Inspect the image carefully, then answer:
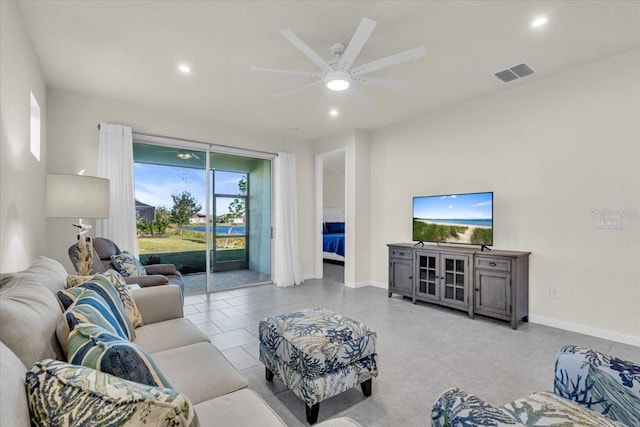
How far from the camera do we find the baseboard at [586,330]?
2.86m

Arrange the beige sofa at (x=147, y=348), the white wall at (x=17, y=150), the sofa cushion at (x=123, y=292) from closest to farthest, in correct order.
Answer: the beige sofa at (x=147, y=348) → the sofa cushion at (x=123, y=292) → the white wall at (x=17, y=150)

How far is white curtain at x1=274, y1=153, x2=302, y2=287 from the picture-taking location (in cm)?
545

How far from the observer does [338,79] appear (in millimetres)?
2652

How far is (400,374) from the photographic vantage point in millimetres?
2336

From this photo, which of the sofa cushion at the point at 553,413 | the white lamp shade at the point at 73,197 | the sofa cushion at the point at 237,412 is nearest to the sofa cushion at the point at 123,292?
the white lamp shade at the point at 73,197

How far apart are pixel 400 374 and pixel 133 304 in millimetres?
1986

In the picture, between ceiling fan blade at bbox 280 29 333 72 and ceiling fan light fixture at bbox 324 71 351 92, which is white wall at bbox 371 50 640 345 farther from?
ceiling fan blade at bbox 280 29 333 72

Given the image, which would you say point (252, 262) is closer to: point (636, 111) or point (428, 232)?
point (428, 232)

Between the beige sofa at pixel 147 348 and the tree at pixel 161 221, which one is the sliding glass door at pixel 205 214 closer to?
the tree at pixel 161 221

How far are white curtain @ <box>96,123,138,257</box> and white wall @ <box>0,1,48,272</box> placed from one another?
857mm

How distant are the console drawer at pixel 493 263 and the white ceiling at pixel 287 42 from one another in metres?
2.02

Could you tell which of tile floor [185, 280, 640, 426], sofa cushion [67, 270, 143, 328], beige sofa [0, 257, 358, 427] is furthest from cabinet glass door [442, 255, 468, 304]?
sofa cushion [67, 270, 143, 328]

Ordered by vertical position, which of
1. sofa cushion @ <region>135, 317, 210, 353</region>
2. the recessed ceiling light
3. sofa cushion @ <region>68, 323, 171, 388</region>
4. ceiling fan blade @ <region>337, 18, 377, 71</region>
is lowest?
sofa cushion @ <region>135, 317, 210, 353</region>

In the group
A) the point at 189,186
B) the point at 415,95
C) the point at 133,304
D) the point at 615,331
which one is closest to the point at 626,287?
the point at 615,331
